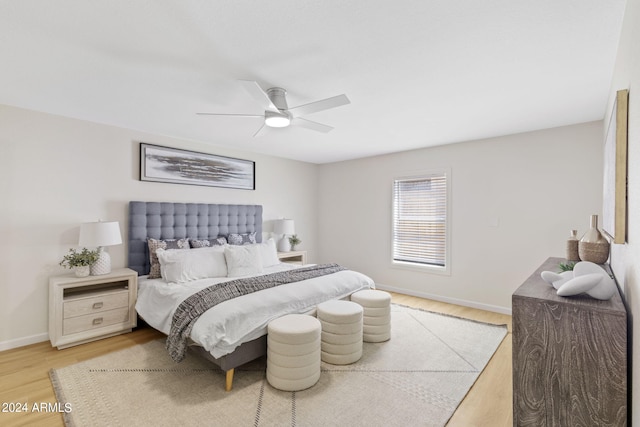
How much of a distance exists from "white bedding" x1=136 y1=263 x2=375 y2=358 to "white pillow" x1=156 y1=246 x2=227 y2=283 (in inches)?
3.8

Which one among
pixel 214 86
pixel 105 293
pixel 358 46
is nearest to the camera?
pixel 358 46

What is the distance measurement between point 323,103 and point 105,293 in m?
3.05

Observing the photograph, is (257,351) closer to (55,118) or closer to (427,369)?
(427,369)

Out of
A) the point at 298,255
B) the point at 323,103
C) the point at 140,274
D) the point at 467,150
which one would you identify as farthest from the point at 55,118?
the point at 467,150

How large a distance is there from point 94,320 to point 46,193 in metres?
1.45

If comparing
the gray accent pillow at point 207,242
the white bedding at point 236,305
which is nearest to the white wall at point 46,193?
the gray accent pillow at point 207,242

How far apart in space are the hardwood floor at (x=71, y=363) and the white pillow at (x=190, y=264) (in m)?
0.76

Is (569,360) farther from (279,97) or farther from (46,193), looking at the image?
(46,193)

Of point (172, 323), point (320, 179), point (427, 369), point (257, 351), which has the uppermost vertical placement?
point (320, 179)

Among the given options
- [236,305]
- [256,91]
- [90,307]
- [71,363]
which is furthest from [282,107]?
[71,363]

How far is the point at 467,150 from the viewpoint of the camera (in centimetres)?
440

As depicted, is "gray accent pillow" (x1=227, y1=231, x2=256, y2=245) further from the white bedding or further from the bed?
the white bedding

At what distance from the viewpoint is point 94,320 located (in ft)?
10.4

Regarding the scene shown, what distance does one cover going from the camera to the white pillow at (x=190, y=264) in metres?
3.27
